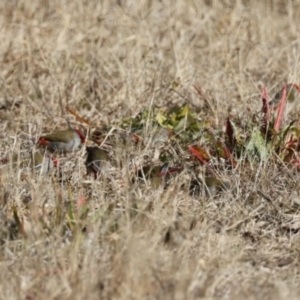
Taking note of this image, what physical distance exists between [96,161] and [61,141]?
28cm

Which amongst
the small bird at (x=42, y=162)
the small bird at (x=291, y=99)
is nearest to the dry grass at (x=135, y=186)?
the small bird at (x=42, y=162)

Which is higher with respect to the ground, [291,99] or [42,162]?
[291,99]

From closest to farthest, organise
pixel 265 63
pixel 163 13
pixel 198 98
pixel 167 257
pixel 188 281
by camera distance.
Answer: pixel 188 281
pixel 167 257
pixel 198 98
pixel 265 63
pixel 163 13

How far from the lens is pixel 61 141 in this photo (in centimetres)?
348

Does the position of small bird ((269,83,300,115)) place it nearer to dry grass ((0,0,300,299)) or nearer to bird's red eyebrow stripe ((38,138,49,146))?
dry grass ((0,0,300,299))

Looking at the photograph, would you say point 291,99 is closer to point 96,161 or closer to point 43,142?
point 96,161

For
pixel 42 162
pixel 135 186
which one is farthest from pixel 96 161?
pixel 135 186

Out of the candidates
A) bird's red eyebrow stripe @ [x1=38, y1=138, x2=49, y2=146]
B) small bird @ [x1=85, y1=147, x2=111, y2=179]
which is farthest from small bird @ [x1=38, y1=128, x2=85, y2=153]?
small bird @ [x1=85, y1=147, x2=111, y2=179]

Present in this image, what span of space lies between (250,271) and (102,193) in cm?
66

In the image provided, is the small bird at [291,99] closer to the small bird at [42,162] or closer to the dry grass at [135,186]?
the dry grass at [135,186]

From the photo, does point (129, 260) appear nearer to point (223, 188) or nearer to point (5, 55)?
point (223, 188)

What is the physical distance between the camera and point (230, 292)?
2.37 meters

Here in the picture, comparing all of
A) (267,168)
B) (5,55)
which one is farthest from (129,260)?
(5,55)

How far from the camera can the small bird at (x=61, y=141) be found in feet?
11.4
